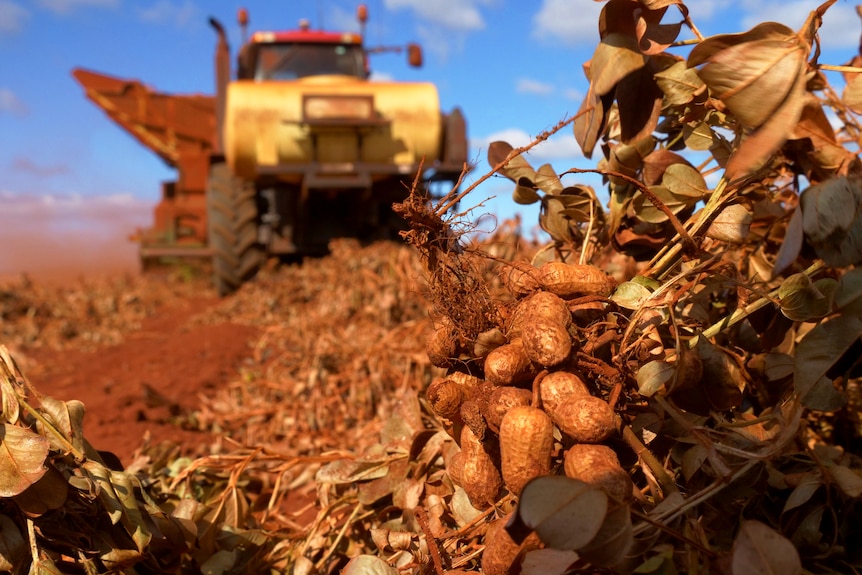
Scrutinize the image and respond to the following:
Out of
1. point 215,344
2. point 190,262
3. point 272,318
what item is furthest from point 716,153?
point 190,262

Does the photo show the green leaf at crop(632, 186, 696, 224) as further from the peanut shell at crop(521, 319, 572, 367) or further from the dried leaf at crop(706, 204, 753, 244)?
the peanut shell at crop(521, 319, 572, 367)

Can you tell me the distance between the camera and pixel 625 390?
37.7 inches

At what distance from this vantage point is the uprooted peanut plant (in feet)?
2.60

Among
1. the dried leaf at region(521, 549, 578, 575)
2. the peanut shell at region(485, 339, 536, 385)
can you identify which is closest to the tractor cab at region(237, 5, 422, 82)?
the peanut shell at region(485, 339, 536, 385)

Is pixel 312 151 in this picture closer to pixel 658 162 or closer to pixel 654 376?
pixel 658 162

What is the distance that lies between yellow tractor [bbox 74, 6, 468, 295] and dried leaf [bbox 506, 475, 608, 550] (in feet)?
15.7

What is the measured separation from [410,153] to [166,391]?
322 centimetres

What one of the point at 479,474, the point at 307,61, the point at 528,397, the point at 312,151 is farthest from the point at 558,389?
the point at 307,61

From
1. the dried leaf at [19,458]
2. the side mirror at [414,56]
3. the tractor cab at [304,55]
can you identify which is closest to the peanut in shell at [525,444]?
the dried leaf at [19,458]

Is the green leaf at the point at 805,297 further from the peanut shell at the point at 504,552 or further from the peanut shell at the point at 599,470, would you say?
the peanut shell at the point at 504,552

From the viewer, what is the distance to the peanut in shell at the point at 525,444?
33.0 inches

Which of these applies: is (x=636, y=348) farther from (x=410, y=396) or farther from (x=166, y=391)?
(x=166, y=391)

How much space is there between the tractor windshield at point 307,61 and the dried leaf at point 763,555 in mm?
6762

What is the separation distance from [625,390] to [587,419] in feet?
0.53
